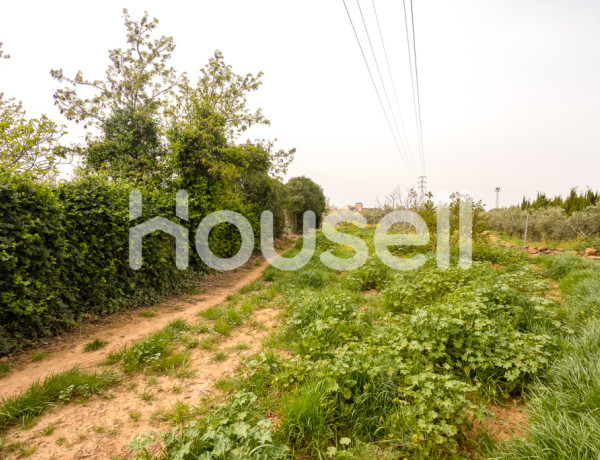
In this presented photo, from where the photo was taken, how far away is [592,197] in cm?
1645

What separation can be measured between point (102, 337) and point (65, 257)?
1.34m

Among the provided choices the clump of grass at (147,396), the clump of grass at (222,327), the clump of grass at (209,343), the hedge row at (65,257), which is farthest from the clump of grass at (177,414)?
the hedge row at (65,257)

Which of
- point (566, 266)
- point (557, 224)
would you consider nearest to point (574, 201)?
point (557, 224)

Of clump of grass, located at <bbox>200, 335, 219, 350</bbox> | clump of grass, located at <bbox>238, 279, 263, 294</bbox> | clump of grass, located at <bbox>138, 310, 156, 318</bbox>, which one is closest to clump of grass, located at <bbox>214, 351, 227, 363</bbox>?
clump of grass, located at <bbox>200, 335, 219, 350</bbox>

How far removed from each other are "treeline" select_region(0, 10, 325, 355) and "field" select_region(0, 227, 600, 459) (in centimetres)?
114

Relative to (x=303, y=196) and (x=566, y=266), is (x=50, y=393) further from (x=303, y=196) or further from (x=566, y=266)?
(x=303, y=196)

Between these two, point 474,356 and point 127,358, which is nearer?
point 474,356


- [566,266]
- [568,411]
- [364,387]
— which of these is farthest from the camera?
[566,266]

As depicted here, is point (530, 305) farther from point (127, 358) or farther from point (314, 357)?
point (127, 358)

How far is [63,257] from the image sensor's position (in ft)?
12.8

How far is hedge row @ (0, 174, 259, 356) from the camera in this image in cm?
336

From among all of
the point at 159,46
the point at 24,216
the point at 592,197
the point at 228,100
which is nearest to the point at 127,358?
the point at 24,216

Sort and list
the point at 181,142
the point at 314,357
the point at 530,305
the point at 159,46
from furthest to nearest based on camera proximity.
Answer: the point at 159,46, the point at 181,142, the point at 530,305, the point at 314,357

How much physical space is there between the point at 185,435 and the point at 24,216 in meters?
3.58
